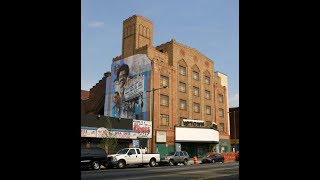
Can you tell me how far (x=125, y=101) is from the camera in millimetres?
60469

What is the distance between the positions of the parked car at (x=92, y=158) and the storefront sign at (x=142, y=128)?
19.3m

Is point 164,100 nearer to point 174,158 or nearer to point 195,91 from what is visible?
point 195,91

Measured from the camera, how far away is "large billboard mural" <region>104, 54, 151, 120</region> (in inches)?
2271

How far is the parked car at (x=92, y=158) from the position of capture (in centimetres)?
3118

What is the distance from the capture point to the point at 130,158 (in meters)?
35.1

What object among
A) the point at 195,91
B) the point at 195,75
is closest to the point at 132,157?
the point at 195,91

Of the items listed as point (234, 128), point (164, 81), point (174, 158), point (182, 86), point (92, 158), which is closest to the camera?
point (92, 158)

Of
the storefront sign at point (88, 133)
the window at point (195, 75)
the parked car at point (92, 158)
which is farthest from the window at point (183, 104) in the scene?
the parked car at point (92, 158)

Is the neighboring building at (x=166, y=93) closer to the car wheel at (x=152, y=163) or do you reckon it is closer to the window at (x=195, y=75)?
the window at (x=195, y=75)

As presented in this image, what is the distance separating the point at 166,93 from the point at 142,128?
8.28 metres
